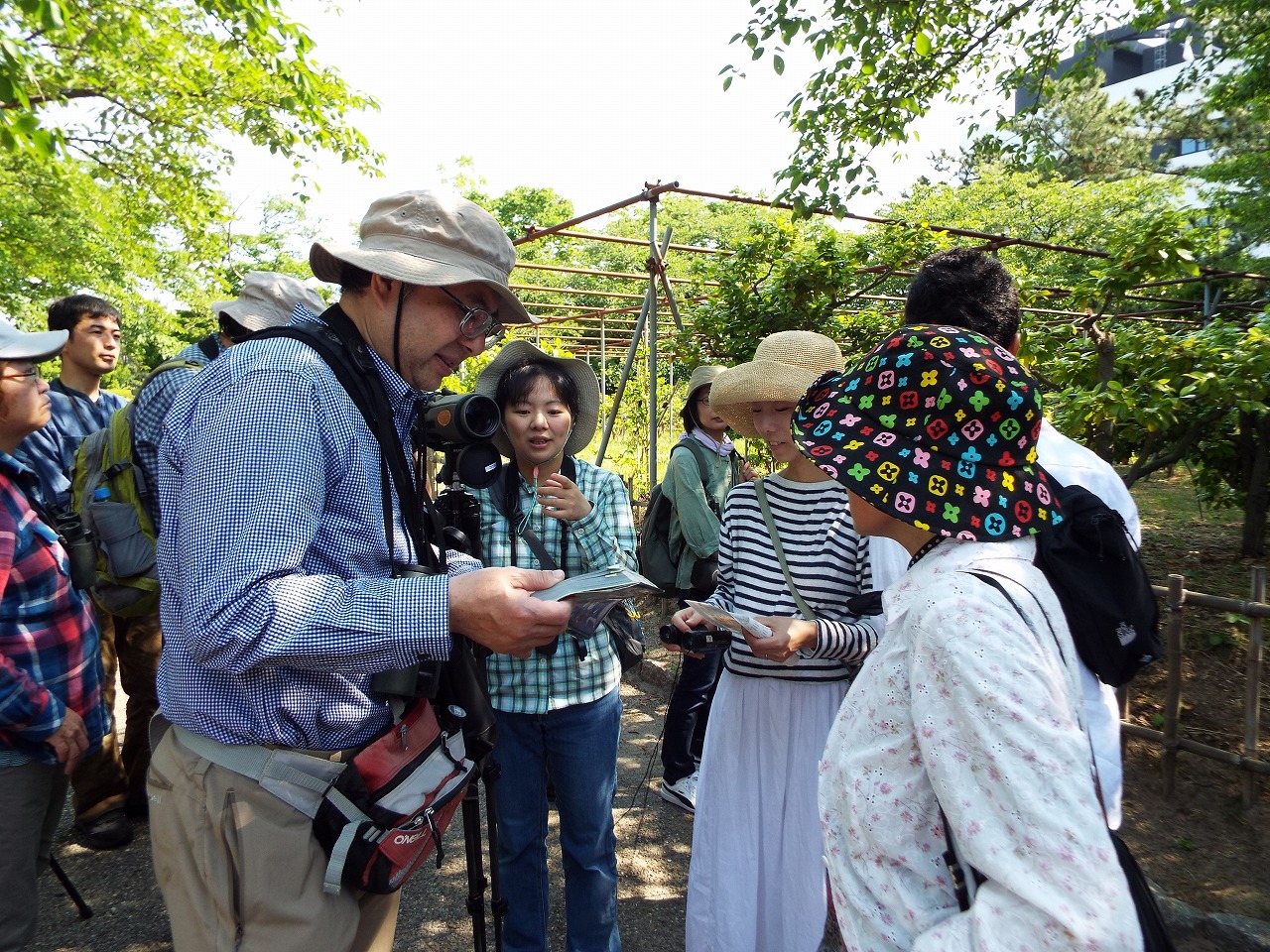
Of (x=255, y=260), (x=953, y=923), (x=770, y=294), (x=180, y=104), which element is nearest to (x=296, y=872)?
(x=953, y=923)

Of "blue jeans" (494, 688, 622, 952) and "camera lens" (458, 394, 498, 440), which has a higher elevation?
"camera lens" (458, 394, 498, 440)

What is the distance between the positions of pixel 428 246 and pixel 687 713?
292 centimetres

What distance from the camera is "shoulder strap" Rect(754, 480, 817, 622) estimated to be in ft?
7.54

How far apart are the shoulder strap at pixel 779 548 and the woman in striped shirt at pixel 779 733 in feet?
0.04

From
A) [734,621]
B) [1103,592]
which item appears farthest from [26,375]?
[1103,592]

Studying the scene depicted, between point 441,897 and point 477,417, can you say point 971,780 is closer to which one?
point 477,417

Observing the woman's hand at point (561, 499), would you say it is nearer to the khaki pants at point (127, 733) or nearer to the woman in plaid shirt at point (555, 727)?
the woman in plaid shirt at point (555, 727)

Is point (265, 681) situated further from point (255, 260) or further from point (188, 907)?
point (255, 260)

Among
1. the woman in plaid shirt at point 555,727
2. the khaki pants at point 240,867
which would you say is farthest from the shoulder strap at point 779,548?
the khaki pants at point 240,867

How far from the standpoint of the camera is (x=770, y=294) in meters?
5.80

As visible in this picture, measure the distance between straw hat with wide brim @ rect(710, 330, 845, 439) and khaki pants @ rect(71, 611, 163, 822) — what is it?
8.82ft

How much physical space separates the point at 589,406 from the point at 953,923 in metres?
2.06

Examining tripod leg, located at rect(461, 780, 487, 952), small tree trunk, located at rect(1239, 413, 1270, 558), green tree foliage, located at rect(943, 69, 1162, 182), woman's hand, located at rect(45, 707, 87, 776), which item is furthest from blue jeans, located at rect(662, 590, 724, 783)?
green tree foliage, located at rect(943, 69, 1162, 182)

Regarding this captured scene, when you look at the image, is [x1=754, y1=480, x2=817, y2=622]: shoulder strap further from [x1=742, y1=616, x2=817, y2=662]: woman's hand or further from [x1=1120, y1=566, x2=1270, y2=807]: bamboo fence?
[x1=1120, y1=566, x2=1270, y2=807]: bamboo fence
